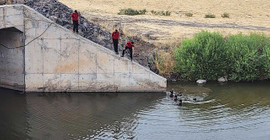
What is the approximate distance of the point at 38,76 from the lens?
2739 centimetres

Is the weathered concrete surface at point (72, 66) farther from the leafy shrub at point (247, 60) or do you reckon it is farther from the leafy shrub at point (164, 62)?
the leafy shrub at point (247, 60)

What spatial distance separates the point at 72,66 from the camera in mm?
27375

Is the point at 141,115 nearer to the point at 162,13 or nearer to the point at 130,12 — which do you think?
the point at 130,12

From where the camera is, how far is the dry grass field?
127 ft

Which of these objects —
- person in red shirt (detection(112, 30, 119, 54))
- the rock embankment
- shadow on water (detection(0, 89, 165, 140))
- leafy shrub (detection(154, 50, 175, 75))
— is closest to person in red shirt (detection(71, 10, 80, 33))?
the rock embankment

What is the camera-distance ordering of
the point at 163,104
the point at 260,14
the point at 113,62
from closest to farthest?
the point at 163,104 < the point at 113,62 < the point at 260,14

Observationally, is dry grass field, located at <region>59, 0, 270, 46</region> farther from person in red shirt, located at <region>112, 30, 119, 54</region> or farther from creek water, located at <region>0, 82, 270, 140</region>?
creek water, located at <region>0, 82, 270, 140</region>

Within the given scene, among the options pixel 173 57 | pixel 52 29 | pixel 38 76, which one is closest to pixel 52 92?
pixel 38 76

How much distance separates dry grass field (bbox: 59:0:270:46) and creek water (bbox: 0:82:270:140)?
8.02 meters

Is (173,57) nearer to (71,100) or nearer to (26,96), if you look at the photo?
(71,100)

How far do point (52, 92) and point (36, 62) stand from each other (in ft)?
6.62

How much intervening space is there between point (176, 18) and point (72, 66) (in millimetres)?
23053

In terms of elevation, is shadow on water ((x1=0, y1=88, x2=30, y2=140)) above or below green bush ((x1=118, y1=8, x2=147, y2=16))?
below

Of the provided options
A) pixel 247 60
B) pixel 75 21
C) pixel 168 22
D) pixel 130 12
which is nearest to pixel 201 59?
pixel 247 60
